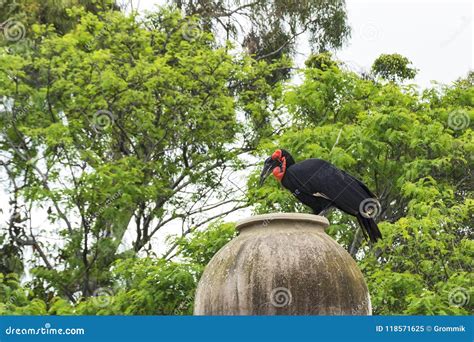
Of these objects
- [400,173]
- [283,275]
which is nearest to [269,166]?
[283,275]

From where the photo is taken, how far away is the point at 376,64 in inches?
920

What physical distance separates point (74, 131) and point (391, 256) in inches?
341

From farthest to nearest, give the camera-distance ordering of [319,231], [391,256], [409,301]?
[391,256], [409,301], [319,231]

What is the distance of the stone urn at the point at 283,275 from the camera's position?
10.2m

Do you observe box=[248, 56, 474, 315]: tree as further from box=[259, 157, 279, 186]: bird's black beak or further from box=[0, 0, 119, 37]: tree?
box=[0, 0, 119, 37]: tree

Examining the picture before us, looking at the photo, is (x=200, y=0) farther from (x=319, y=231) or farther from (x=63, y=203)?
(x=319, y=231)

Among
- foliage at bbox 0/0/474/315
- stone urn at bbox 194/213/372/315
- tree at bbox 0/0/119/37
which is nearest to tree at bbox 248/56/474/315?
foliage at bbox 0/0/474/315

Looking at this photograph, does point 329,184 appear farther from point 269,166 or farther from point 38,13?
point 38,13

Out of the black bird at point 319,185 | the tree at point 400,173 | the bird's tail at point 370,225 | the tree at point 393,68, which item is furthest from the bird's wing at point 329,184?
A: the tree at point 393,68

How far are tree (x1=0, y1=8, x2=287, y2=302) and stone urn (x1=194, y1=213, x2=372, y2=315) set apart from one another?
8.44 m

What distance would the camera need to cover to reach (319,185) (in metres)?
11.6

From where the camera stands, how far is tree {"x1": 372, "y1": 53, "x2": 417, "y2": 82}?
23.0 meters

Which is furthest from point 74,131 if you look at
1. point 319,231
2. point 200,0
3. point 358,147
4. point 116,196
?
point 319,231

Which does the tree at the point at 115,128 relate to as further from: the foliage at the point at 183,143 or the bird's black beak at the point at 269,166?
the bird's black beak at the point at 269,166
